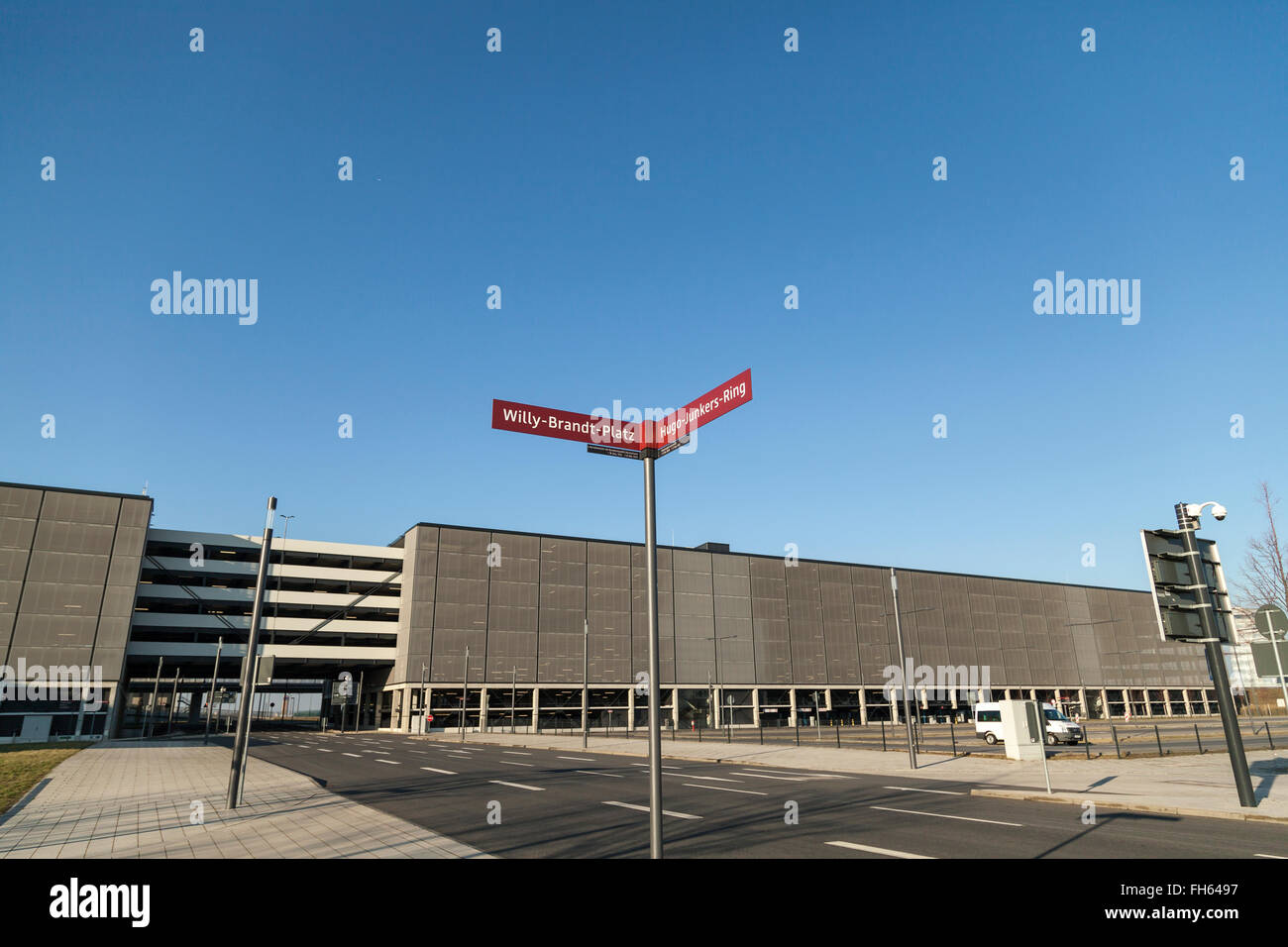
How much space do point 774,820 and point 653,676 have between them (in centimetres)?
831

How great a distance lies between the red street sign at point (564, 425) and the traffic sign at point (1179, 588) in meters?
13.2

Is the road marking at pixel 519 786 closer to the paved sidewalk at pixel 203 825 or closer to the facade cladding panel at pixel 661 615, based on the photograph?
the paved sidewalk at pixel 203 825

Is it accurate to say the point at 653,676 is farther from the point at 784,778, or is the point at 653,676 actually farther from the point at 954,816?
the point at 784,778

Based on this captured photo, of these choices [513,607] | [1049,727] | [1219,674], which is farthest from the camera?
[513,607]

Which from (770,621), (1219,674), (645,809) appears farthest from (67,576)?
(1219,674)

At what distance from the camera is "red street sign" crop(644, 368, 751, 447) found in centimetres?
586

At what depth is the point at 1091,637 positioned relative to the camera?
329 ft

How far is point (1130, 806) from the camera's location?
566 inches

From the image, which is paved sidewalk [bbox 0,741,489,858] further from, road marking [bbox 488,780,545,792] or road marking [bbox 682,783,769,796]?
road marking [bbox 682,783,769,796]

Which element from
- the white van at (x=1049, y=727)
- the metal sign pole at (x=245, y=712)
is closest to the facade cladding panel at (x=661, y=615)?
the white van at (x=1049, y=727)

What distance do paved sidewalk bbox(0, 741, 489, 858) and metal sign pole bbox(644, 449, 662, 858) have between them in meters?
4.39
